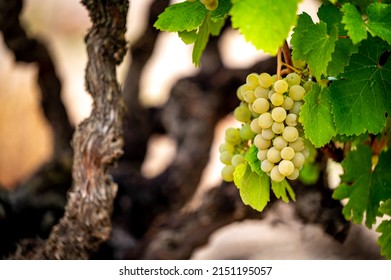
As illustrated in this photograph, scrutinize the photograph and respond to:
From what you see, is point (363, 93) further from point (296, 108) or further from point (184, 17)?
point (184, 17)

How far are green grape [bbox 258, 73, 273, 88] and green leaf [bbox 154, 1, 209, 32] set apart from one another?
12cm

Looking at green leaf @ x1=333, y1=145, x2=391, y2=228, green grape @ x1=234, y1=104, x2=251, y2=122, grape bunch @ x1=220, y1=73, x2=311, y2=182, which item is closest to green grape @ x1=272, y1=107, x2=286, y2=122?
grape bunch @ x1=220, y1=73, x2=311, y2=182

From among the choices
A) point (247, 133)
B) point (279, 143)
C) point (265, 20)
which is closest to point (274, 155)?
point (279, 143)

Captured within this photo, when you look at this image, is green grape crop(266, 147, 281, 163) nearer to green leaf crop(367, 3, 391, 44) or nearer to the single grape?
the single grape

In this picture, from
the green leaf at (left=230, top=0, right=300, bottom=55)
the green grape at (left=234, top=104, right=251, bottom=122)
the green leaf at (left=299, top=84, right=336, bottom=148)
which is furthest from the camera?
the green grape at (left=234, top=104, right=251, bottom=122)

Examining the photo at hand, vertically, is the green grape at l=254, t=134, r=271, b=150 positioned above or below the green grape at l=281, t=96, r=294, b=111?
below

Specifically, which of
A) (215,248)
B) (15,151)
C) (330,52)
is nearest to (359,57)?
(330,52)

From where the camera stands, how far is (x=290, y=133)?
0.78 m

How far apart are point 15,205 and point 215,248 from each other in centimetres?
62

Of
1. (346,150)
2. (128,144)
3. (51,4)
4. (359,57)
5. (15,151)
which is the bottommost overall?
(15,151)

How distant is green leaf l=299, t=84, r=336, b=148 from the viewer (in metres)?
0.76

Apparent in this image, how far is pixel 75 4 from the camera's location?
246cm

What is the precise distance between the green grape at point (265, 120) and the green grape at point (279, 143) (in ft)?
0.07

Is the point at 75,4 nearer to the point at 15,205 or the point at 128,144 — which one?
the point at 128,144
